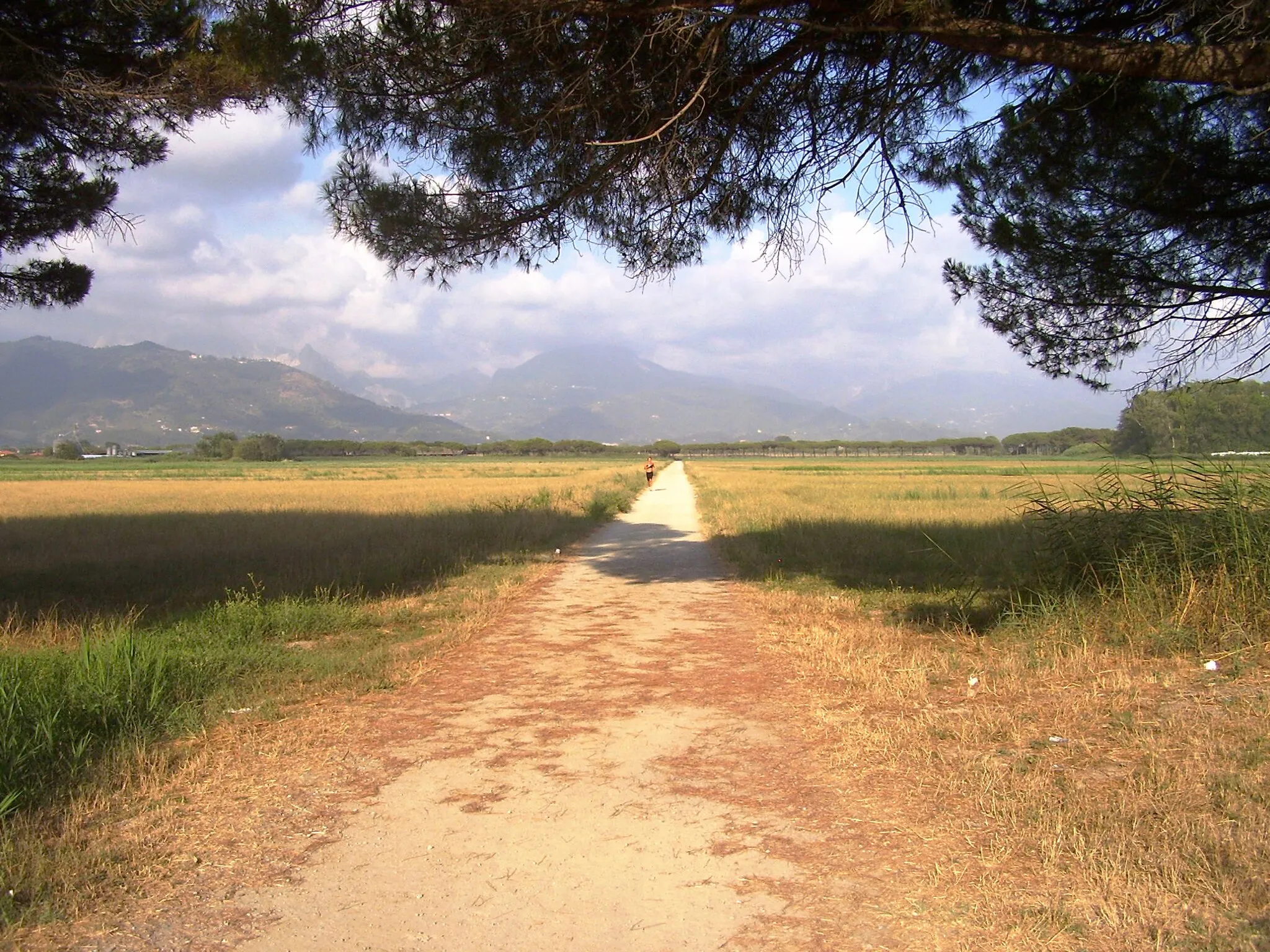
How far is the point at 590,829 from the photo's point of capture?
366 centimetres

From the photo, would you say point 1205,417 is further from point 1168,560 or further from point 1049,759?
point 1049,759

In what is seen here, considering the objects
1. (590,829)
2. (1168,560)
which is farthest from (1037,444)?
(590,829)

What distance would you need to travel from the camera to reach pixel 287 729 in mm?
5070

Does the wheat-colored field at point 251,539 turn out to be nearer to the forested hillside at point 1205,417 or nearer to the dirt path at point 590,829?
the dirt path at point 590,829

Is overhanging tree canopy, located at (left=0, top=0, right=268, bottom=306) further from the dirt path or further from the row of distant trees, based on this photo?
the row of distant trees

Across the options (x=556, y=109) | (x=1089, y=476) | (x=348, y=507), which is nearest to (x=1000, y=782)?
(x=556, y=109)

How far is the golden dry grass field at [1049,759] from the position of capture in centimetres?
287

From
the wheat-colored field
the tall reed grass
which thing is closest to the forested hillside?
the tall reed grass

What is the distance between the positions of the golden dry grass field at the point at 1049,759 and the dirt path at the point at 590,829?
0.41m

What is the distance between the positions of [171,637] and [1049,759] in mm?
6770

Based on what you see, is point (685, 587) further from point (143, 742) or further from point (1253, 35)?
point (1253, 35)

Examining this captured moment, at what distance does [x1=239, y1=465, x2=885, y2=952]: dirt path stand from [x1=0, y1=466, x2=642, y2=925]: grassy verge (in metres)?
0.90

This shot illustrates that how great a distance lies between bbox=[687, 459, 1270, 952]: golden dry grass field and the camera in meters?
2.87

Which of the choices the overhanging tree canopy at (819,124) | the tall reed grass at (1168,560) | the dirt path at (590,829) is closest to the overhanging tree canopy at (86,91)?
the overhanging tree canopy at (819,124)
